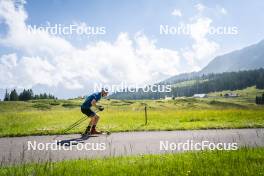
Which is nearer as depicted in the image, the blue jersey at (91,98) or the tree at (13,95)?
the blue jersey at (91,98)

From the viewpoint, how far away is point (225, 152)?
1012 centimetres

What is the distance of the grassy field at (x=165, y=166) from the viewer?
777 centimetres

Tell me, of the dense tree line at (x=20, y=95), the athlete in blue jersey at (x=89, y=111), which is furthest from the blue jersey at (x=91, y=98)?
the dense tree line at (x=20, y=95)

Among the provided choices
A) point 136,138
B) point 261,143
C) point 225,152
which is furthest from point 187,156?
point 136,138

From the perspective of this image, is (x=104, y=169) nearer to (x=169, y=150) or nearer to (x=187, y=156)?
(x=187, y=156)

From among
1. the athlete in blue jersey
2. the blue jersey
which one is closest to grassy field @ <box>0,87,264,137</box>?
the athlete in blue jersey

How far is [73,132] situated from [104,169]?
988 centimetres
